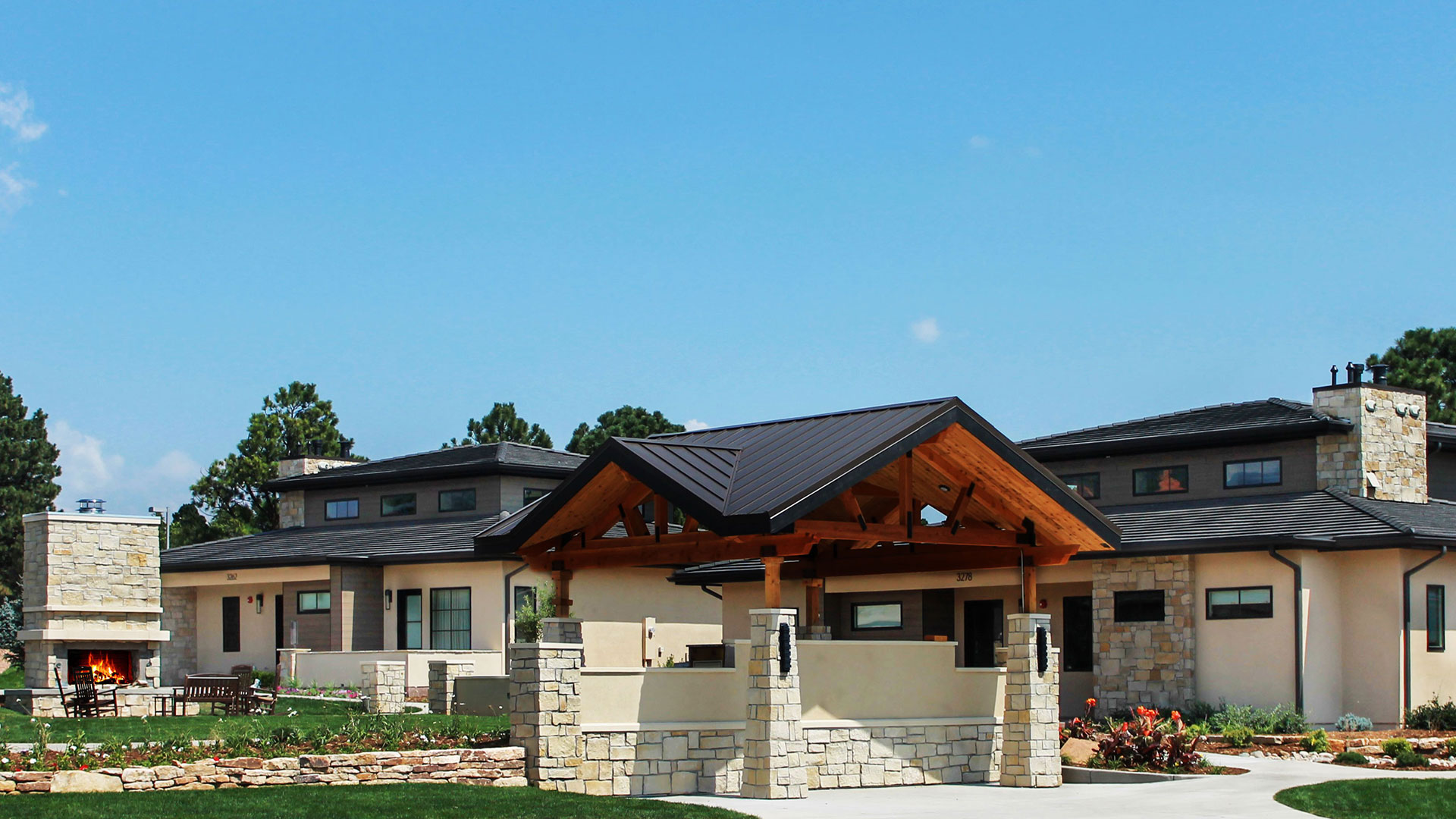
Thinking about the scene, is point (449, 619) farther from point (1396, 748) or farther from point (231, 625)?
point (1396, 748)

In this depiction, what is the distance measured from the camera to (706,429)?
19750 mm

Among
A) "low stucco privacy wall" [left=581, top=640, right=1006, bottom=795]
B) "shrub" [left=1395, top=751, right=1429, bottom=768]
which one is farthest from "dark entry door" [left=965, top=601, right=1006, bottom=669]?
"low stucco privacy wall" [left=581, top=640, right=1006, bottom=795]

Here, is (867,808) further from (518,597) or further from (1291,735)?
(518,597)

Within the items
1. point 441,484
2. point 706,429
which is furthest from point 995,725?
point 441,484

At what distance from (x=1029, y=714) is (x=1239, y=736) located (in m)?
4.97

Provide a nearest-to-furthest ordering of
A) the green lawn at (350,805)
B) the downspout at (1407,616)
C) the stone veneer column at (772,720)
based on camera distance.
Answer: the green lawn at (350,805)
the stone veneer column at (772,720)
the downspout at (1407,616)

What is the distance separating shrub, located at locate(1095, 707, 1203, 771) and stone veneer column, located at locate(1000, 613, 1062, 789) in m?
1.08

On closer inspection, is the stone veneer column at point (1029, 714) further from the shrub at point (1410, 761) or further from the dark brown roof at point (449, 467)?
the dark brown roof at point (449, 467)

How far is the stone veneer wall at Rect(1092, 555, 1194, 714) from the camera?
24016mm

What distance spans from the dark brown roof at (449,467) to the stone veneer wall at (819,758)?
61.2 ft

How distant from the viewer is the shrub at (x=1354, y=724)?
2272 centimetres

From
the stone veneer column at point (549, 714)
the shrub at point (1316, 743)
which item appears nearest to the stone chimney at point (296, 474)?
the stone veneer column at point (549, 714)

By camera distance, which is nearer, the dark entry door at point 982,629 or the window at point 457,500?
the dark entry door at point 982,629

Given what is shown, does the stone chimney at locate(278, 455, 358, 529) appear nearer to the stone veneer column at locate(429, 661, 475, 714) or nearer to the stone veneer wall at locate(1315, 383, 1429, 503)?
the stone veneer column at locate(429, 661, 475, 714)
